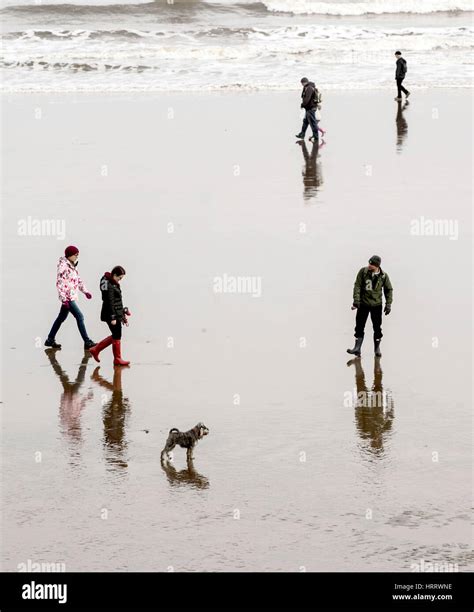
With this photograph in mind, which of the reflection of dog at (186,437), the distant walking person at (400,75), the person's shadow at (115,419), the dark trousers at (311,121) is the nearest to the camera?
the reflection of dog at (186,437)

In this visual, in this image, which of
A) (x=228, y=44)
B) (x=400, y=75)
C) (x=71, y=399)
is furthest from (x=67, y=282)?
(x=228, y=44)

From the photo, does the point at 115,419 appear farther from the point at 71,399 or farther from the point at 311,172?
the point at 311,172

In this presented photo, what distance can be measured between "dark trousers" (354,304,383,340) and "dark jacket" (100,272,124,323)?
10.1 ft

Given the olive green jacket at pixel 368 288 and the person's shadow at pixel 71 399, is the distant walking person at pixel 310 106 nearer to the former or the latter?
the olive green jacket at pixel 368 288

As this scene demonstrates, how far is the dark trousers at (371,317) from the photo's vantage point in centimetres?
1631

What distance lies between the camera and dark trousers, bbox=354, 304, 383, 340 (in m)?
16.3

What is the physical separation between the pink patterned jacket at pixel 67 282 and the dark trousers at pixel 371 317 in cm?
365

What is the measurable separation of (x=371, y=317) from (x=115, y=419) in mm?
3815

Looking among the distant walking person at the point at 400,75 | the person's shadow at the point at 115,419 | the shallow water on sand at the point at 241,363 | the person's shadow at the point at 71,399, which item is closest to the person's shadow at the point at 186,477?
the shallow water on sand at the point at 241,363

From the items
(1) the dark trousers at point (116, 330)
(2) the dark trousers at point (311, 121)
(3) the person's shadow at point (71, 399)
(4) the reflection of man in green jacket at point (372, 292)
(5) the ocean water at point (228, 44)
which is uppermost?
(5) the ocean water at point (228, 44)

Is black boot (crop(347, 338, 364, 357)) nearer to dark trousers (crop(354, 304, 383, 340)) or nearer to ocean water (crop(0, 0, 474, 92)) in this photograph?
dark trousers (crop(354, 304, 383, 340))

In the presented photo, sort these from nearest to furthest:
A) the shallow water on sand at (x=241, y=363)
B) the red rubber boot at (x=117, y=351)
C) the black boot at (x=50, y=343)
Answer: the shallow water on sand at (x=241, y=363), the red rubber boot at (x=117, y=351), the black boot at (x=50, y=343)

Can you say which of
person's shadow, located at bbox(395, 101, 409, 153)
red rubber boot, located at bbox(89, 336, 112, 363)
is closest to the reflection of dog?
red rubber boot, located at bbox(89, 336, 112, 363)
